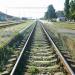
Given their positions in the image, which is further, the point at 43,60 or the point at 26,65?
the point at 43,60

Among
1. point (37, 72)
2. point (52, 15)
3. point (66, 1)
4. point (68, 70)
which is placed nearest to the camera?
point (68, 70)

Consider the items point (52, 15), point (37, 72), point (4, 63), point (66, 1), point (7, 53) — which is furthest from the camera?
point (52, 15)

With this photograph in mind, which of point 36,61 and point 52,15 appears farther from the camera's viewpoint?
point 52,15

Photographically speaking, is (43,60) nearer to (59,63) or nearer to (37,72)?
(59,63)

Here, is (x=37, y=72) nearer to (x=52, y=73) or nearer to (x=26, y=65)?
(x=52, y=73)

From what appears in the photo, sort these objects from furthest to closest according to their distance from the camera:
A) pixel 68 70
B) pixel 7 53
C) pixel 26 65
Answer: pixel 7 53, pixel 26 65, pixel 68 70

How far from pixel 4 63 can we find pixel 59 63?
207 centimetres

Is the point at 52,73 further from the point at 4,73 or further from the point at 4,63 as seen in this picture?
the point at 4,63

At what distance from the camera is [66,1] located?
13625 centimetres

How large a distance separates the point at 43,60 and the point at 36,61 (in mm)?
350

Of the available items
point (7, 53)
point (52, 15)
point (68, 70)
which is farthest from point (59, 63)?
point (52, 15)

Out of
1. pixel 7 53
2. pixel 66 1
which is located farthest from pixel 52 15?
pixel 7 53

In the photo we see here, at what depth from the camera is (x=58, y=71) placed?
27.5ft

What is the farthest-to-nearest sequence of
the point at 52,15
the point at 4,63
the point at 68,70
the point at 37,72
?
the point at 52,15 → the point at 4,63 → the point at 37,72 → the point at 68,70
